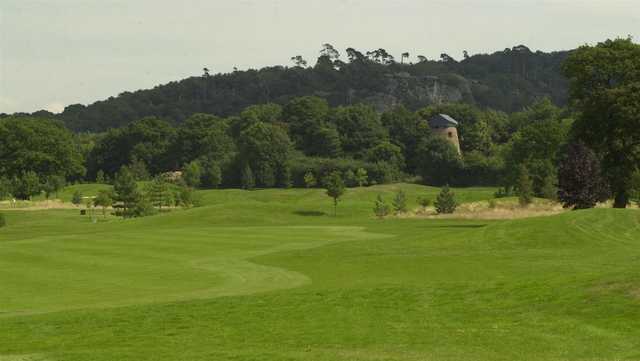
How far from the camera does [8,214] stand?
10519 cm

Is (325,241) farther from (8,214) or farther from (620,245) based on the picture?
(8,214)

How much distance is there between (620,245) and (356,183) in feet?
366

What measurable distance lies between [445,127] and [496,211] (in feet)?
313

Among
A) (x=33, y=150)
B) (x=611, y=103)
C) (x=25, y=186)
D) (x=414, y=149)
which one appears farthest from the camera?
(x=414, y=149)

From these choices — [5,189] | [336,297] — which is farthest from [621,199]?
[5,189]

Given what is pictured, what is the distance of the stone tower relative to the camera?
180 meters

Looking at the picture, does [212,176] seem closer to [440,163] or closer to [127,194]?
[440,163]

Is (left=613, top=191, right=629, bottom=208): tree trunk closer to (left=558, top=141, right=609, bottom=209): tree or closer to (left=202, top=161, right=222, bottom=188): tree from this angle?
(left=558, top=141, right=609, bottom=209): tree

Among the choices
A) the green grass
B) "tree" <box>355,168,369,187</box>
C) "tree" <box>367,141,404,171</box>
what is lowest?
the green grass

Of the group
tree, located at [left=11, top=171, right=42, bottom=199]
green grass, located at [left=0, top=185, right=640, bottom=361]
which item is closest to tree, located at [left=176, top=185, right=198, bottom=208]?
tree, located at [left=11, top=171, right=42, bottom=199]

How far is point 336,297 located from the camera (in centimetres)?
2819

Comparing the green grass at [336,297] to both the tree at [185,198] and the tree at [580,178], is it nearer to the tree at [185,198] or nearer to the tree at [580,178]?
the tree at [580,178]

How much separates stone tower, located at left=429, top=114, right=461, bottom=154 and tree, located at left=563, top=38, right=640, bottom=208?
324 feet

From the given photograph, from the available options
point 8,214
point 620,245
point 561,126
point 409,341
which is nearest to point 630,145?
point 620,245
